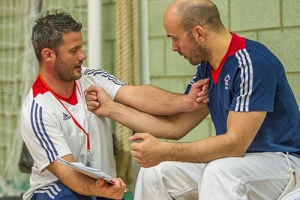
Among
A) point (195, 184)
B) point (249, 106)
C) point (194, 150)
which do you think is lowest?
point (195, 184)

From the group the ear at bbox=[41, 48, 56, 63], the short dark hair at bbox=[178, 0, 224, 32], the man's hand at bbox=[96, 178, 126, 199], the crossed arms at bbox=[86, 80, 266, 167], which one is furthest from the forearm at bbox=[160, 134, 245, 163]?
the ear at bbox=[41, 48, 56, 63]

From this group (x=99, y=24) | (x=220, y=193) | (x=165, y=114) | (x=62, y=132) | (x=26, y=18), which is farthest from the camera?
(x=26, y=18)

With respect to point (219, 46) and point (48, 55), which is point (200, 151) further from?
point (48, 55)

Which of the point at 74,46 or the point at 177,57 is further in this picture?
the point at 177,57

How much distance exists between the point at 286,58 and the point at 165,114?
851 millimetres

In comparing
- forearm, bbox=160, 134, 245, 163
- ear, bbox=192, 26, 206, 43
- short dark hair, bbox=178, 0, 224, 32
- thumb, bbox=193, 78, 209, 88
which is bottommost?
forearm, bbox=160, 134, 245, 163

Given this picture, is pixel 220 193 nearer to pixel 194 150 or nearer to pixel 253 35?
pixel 194 150

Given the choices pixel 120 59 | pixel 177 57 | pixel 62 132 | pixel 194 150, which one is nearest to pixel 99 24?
pixel 120 59

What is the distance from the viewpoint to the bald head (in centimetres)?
220

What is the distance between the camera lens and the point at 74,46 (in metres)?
2.29

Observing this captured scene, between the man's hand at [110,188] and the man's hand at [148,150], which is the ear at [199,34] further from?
the man's hand at [110,188]

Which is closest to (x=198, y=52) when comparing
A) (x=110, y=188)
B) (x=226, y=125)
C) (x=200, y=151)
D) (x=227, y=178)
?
(x=226, y=125)

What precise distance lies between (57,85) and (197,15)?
70 centimetres

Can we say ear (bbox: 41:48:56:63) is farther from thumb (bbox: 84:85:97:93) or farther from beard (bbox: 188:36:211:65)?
beard (bbox: 188:36:211:65)
